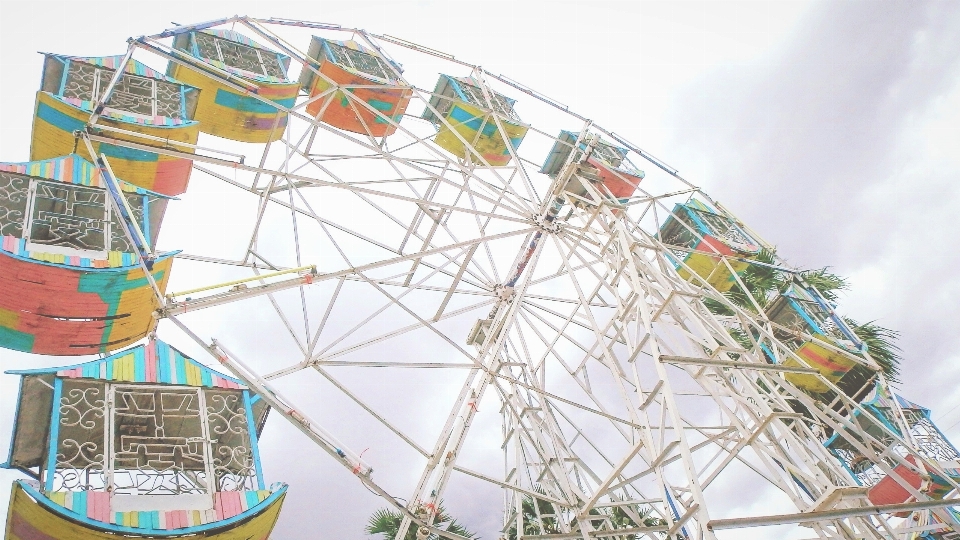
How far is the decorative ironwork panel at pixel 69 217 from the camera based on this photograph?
829 cm

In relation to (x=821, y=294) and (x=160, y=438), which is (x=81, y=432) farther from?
(x=821, y=294)

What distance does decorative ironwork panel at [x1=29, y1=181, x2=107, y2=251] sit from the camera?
829 centimetres

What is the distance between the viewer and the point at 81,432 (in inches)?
311

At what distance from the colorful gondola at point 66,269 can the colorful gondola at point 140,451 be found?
0.55m

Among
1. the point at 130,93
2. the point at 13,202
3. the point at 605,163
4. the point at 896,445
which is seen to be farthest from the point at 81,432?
the point at 896,445

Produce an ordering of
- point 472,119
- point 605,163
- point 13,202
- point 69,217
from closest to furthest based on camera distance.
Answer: point 13,202, point 69,217, point 605,163, point 472,119

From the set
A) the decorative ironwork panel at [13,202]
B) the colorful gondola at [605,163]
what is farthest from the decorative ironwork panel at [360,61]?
the decorative ironwork panel at [13,202]

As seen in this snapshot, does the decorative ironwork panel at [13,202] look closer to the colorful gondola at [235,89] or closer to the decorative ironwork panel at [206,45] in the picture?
the colorful gondola at [235,89]

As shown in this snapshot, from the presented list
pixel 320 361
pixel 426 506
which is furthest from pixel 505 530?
pixel 320 361

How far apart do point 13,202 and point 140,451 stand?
3.59m

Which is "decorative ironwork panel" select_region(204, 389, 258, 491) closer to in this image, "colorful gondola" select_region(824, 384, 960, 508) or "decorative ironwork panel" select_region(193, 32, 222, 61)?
"decorative ironwork panel" select_region(193, 32, 222, 61)

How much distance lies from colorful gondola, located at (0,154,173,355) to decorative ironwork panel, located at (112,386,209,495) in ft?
2.67

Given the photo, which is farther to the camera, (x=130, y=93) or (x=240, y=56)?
(x=240, y=56)

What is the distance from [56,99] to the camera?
10289 mm
